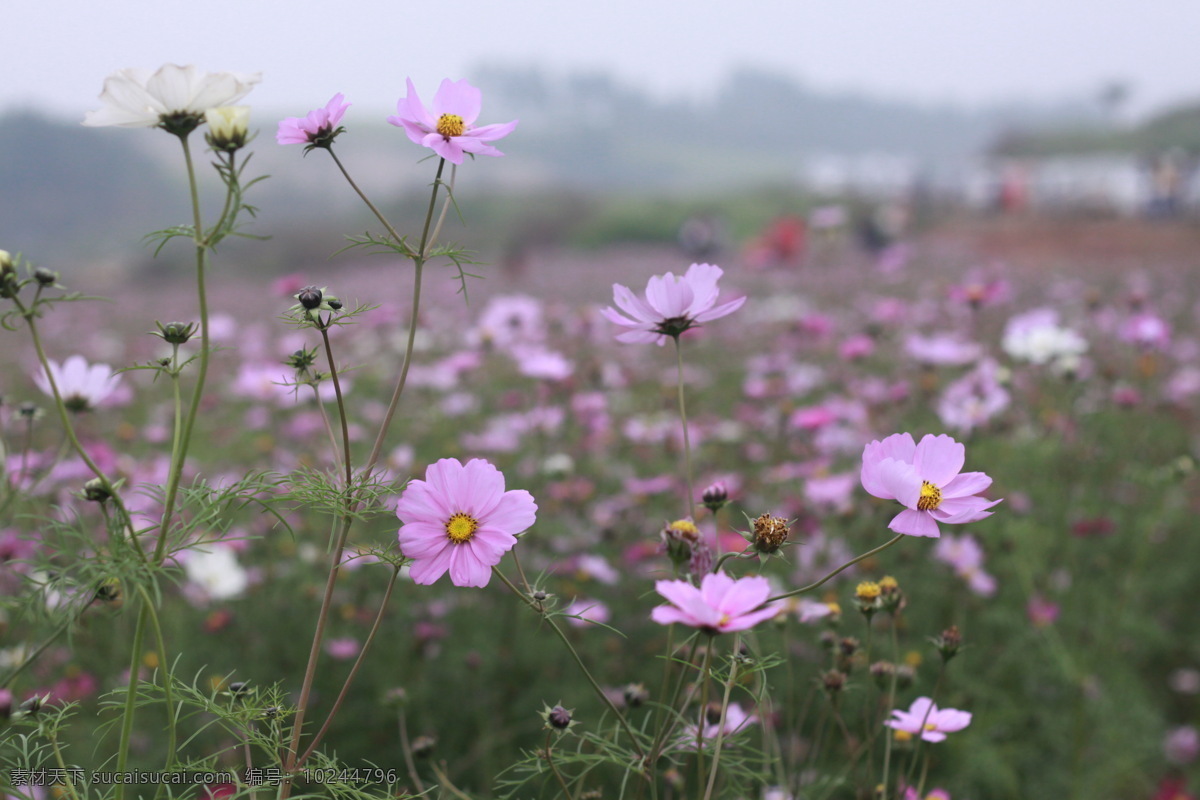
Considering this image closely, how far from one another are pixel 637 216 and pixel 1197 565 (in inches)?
622

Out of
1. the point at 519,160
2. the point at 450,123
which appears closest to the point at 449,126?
the point at 450,123

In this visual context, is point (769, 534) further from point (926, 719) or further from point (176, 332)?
point (176, 332)

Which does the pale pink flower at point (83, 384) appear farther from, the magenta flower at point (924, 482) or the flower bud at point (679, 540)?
the magenta flower at point (924, 482)

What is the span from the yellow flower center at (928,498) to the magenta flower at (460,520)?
0.94 feet

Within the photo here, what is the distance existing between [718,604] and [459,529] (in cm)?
20

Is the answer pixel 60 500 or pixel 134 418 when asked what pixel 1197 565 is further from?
pixel 134 418

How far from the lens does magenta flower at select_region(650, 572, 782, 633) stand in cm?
49

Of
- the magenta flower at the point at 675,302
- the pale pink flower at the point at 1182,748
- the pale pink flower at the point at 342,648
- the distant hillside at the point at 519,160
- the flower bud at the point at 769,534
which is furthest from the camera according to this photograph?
the distant hillside at the point at 519,160

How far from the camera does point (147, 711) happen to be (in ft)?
5.18

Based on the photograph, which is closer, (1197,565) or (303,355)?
(303,355)

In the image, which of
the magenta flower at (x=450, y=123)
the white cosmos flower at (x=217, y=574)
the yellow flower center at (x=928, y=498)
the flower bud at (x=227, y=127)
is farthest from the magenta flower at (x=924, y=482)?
the white cosmos flower at (x=217, y=574)

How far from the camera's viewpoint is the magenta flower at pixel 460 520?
59 centimetres

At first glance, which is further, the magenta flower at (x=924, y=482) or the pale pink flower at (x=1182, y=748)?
the pale pink flower at (x=1182, y=748)

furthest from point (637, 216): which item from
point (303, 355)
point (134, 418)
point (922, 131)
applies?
point (922, 131)
